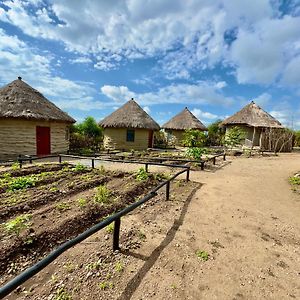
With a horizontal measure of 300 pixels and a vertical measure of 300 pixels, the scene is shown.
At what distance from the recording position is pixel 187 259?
3785 mm

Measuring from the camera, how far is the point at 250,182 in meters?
9.51

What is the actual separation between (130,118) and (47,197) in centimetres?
1650

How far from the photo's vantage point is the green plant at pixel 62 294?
287 cm

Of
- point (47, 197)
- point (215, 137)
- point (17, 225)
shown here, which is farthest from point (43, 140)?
point (215, 137)

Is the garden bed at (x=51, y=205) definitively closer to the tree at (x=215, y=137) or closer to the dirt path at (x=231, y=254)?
the dirt path at (x=231, y=254)

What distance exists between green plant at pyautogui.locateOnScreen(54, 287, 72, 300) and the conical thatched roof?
18980 millimetres

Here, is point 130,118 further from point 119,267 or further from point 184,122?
point 119,267

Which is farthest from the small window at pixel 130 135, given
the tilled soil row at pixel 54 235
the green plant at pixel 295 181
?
the tilled soil row at pixel 54 235

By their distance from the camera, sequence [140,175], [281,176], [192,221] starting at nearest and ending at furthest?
[192,221] → [140,175] → [281,176]

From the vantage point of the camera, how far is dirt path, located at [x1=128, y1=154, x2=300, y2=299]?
10.2 feet

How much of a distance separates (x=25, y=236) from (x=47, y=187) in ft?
11.1

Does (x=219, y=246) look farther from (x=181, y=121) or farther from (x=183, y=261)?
(x=181, y=121)

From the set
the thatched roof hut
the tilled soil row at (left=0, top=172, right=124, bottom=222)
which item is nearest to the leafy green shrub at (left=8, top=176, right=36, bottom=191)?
the tilled soil row at (left=0, top=172, right=124, bottom=222)

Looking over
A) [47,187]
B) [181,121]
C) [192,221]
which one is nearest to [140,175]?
[47,187]
